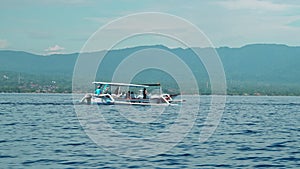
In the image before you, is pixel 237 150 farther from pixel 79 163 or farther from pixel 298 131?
pixel 298 131

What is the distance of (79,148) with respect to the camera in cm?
3250

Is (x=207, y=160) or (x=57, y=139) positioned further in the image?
(x=57, y=139)

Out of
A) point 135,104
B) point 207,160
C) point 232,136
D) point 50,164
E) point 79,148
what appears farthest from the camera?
point 135,104

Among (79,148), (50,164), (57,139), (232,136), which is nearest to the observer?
(50,164)

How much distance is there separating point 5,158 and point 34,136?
35.3 ft

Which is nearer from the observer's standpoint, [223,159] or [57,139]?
[223,159]

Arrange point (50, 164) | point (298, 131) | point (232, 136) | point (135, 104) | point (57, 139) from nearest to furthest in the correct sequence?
point (50, 164)
point (57, 139)
point (232, 136)
point (298, 131)
point (135, 104)

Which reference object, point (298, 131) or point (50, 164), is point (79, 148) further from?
point (298, 131)

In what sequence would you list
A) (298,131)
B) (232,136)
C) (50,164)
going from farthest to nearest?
(298,131) → (232,136) → (50,164)

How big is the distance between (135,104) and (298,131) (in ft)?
169

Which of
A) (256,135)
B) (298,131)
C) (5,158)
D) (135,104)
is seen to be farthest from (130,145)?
(135,104)

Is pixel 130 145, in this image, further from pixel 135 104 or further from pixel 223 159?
pixel 135 104

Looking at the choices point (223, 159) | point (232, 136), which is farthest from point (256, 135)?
point (223, 159)

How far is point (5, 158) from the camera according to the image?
28250 millimetres
